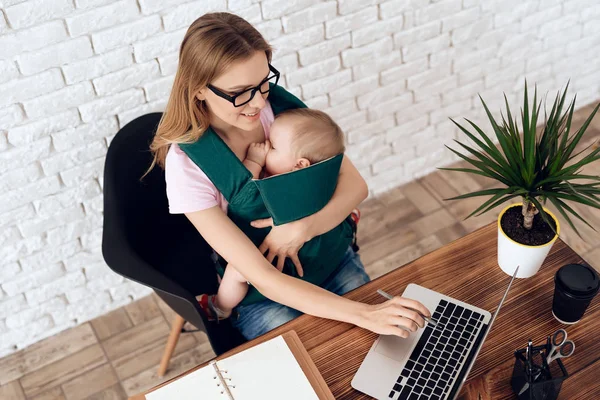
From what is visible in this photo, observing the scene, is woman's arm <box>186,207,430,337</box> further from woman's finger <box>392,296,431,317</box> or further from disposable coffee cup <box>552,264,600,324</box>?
disposable coffee cup <box>552,264,600,324</box>

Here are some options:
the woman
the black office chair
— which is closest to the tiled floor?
the black office chair

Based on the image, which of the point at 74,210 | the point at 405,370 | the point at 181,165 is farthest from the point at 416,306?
the point at 74,210

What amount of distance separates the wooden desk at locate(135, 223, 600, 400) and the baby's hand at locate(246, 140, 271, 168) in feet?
1.44

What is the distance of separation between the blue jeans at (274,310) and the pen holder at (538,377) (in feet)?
1.92

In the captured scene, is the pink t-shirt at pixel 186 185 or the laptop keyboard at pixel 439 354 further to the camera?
the pink t-shirt at pixel 186 185

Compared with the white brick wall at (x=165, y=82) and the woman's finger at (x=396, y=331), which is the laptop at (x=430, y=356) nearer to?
the woman's finger at (x=396, y=331)

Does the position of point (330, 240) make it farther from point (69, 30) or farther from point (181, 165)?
point (69, 30)

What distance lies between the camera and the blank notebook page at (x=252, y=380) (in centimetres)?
133

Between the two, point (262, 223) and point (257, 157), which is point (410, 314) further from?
point (257, 157)

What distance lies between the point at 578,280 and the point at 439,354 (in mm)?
347

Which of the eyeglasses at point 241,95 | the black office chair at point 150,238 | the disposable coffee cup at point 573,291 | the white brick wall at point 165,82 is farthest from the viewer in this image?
the white brick wall at point 165,82

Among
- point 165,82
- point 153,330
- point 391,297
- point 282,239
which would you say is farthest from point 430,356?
point 153,330

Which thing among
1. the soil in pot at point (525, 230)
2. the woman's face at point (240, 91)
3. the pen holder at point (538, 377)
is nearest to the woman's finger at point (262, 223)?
the woman's face at point (240, 91)

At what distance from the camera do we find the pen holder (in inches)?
49.1
